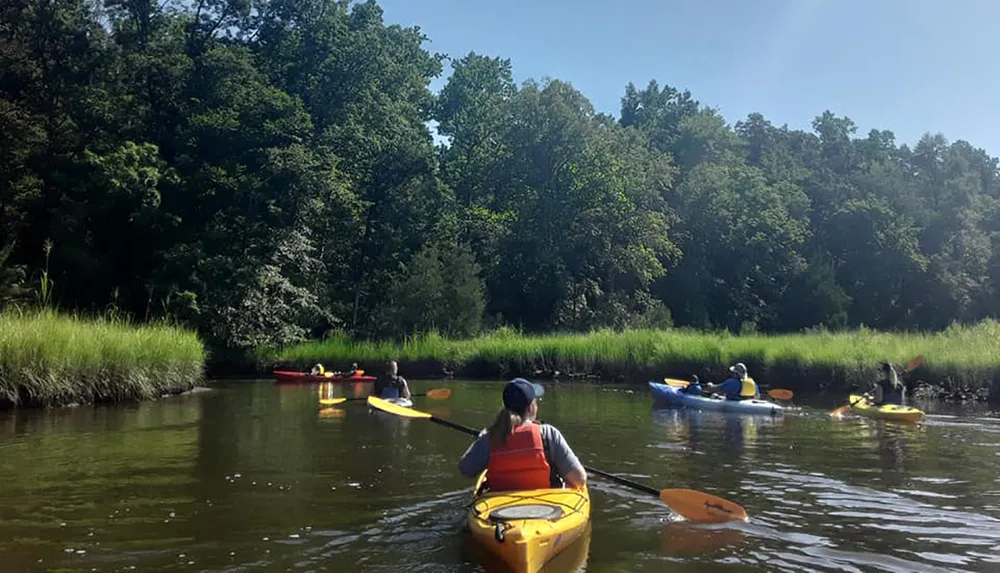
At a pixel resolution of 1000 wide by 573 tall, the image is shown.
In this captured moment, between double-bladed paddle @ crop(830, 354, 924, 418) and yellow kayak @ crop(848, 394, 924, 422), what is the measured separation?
3.7 inches

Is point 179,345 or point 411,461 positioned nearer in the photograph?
point 411,461

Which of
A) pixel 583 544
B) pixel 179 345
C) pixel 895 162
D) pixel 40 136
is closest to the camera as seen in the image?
pixel 583 544

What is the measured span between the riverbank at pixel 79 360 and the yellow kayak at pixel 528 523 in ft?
35.2

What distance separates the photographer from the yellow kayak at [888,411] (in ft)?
45.5

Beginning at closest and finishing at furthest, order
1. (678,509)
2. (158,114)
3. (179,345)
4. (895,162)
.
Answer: (678,509) → (179,345) → (158,114) → (895,162)

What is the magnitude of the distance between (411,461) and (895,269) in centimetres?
4348

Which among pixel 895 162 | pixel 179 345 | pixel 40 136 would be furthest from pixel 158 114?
pixel 895 162

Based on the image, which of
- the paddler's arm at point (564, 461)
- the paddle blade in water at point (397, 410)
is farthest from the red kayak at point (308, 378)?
the paddler's arm at point (564, 461)

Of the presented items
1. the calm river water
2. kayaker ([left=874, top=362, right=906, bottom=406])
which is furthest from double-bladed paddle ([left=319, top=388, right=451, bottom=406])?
kayaker ([left=874, top=362, right=906, bottom=406])

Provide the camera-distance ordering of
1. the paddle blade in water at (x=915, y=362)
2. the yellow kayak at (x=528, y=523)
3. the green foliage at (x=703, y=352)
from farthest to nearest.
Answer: the green foliage at (x=703, y=352) → the paddle blade in water at (x=915, y=362) → the yellow kayak at (x=528, y=523)

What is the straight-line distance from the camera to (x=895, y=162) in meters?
57.5

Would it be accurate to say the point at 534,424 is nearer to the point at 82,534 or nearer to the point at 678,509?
the point at 678,509

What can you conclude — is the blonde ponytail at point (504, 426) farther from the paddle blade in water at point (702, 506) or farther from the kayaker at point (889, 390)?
the kayaker at point (889, 390)

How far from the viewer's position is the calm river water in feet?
19.8
